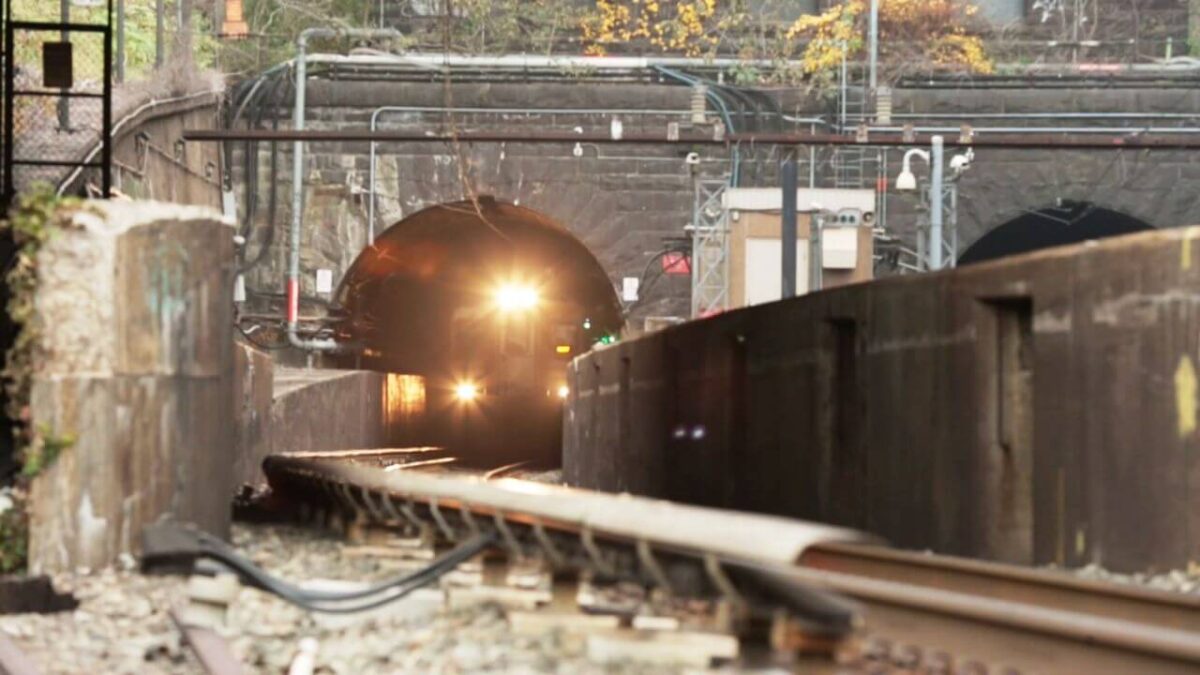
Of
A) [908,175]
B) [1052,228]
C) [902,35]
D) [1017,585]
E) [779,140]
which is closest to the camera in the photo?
[1017,585]

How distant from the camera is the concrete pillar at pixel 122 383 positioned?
10.1m

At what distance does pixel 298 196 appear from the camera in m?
39.4

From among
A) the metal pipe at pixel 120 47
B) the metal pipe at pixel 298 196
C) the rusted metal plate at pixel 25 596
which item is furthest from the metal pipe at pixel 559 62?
the rusted metal plate at pixel 25 596

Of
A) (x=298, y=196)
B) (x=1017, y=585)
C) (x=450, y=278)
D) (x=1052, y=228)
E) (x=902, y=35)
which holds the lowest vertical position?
(x=1017, y=585)

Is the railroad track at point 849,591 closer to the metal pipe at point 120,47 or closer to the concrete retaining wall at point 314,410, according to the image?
the concrete retaining wall at point 314,410

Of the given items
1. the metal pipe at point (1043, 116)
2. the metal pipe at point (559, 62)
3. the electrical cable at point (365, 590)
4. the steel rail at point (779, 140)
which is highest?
the metal pipe at point (559, 62)

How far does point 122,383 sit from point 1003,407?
4.10 metres

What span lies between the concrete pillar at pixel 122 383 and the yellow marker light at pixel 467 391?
1312 inches

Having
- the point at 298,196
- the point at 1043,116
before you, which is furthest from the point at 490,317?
the point at 1043,116

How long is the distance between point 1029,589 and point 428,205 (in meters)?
32.9

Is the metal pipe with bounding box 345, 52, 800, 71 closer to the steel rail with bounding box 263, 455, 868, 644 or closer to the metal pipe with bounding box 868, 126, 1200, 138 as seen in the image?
the metal pipe with bounding box 868, 126, 1200, 138

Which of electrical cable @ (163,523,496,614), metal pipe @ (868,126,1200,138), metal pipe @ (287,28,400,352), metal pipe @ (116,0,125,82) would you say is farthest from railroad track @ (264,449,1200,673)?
metal pipe @ (868,126,1200,138)

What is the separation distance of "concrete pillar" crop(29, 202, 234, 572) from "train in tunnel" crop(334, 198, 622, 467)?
1155 inches

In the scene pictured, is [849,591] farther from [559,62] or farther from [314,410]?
[559,62]
